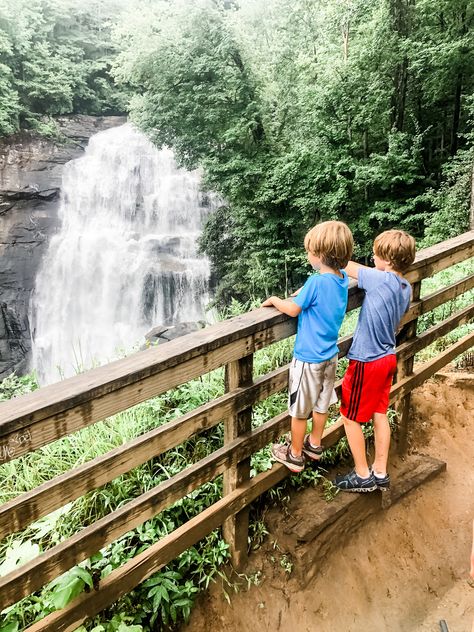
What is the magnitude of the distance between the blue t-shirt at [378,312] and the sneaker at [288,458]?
591 millimetres

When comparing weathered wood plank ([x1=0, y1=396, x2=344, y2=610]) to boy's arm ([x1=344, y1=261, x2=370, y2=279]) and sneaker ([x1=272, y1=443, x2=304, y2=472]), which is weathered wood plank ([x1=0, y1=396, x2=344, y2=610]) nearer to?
sneaker ([x1=272, y1=443, x2=304, y2=472])

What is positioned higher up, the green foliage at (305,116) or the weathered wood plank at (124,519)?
the green foliage at (305,116)

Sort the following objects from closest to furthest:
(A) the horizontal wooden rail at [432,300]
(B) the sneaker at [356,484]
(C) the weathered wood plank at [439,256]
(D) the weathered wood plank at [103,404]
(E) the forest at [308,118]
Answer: (D) the weathered wood plank at [103,404] < (B) the sneaker at [356,484] < (C) the weathered wood plank at [439,256] < (A) the horizontal wooden rail at [432,300] < (E) the forest at [308,118]

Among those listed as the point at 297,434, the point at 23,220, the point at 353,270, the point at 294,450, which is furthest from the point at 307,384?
the point at 23,220

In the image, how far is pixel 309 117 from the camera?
15.1 meters

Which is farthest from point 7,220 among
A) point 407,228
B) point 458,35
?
point 458,35

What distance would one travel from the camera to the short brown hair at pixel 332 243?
210 centimetres

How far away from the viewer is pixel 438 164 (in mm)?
15023

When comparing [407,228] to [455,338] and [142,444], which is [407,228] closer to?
[455,338]

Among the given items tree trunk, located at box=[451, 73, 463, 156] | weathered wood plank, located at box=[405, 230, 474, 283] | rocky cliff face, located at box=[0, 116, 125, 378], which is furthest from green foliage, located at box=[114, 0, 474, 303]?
weathered wood plank, located at box=[405, 230, 474, 283]

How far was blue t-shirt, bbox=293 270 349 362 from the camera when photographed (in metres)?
2.10

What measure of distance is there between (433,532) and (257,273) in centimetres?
1336

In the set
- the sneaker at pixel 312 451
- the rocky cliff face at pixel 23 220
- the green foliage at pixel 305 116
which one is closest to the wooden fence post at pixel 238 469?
the sneaker at pixel 312 451

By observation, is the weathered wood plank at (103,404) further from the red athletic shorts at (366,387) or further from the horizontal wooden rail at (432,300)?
the horizontal wooden rail at (432,300)
